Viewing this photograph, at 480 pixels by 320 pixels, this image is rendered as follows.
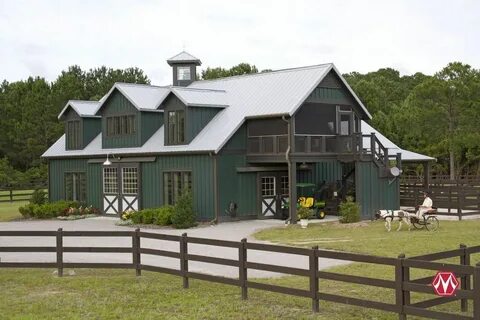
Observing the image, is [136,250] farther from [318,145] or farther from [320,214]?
[320,214]

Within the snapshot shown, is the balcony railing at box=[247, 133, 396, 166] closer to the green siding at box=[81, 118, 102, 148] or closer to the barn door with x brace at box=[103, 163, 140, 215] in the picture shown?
the barn door with x brace at box=[103, 163, 140, 215]

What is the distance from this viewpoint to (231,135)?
28.5 meters

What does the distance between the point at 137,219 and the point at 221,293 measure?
53.1 ft

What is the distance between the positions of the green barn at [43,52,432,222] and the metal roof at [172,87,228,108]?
0.06 metres

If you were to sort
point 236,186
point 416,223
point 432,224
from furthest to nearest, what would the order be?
1. point 236,186
2. point 432,224
3. point 416,223

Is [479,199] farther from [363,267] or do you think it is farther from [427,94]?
[427,94]

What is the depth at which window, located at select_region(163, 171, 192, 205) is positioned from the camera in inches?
1156

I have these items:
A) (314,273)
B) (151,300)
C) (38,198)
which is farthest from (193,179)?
(314,273)

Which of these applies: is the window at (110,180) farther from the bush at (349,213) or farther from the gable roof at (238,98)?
the bush at (349,213)

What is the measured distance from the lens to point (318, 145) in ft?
93.6

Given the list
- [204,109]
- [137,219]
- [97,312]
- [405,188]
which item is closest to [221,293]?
[97,312]

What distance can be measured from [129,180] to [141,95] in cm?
423

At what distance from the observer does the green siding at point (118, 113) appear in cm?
3269

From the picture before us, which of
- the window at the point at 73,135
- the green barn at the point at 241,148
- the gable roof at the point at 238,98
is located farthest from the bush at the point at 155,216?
the window at the point at 73,135
